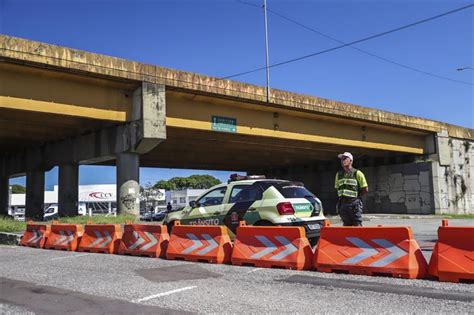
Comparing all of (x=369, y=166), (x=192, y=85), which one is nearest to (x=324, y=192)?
(x=369, y=166)

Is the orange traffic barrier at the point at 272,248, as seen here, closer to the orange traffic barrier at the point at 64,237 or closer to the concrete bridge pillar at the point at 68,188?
the orange traffic barrier at the point at 64,237

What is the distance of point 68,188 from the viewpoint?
28250 millimetres

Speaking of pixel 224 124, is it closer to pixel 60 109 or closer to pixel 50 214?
pixel 60 109

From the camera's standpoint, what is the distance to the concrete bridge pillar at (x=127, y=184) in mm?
21969

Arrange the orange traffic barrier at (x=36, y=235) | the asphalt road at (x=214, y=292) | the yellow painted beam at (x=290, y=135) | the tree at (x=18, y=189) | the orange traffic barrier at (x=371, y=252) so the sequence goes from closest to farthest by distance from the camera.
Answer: the asphalt road at (x=214, y=292) → the orange traffic barrier at (x=371, y=252) → the orange traffic barrier at (x=36, y=235) → the yellow painted beam at (x=290, y=135) → the tree at (x=18, y=189)

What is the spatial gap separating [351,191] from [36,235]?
10.5 metres

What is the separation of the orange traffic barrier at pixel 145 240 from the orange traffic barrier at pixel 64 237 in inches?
81.3

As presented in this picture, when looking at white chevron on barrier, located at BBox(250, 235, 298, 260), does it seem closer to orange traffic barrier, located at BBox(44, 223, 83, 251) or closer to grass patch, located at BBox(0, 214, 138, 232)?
orange traffic barrier, located at BBox(44, 223, 83, 251)

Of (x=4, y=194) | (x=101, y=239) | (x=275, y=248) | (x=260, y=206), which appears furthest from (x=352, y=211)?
(x=4, y=194)

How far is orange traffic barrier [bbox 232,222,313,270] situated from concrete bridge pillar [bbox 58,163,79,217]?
2093 centimetres

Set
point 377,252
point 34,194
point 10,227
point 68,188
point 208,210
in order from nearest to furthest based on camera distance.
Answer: point 377,252, point 208,210, point 10,227, point 68,188, point 34,194

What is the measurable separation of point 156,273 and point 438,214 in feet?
98.0

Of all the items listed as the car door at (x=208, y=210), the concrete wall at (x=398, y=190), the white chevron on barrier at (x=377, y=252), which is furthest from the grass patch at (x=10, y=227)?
the concrete wall at (x=398, y=190)

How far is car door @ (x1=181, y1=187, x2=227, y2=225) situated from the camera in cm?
1109
